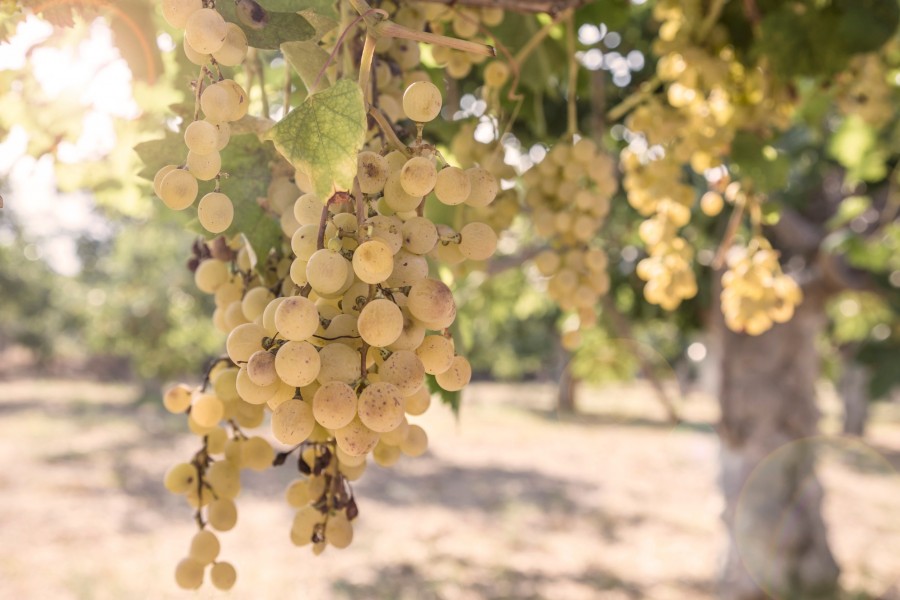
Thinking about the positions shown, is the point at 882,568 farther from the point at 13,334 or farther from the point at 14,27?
the point at 13,334

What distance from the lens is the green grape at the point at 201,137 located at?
1.62 feet

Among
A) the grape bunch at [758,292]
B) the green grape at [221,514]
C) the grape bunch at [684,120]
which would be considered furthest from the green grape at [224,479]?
the grape bunch at [758,292]

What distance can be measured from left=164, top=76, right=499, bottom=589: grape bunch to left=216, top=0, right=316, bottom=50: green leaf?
0.11 metres

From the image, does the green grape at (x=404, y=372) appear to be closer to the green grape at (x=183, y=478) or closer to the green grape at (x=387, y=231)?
the green grape at (x=387, y=231)

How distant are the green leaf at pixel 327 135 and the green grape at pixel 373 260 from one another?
0.15 ft

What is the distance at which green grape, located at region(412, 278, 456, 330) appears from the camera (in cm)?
51

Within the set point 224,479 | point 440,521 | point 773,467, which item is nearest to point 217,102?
point 224,479

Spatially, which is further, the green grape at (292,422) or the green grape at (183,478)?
the green grape at (183,478)

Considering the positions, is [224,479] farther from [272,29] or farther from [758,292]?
[758,292]

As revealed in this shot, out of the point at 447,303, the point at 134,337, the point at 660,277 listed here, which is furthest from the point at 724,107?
the point at 134,337

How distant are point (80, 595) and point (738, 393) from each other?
4945 mm

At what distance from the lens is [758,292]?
130 centimetres

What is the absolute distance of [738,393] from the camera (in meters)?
4.30

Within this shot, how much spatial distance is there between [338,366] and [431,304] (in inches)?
3.2
